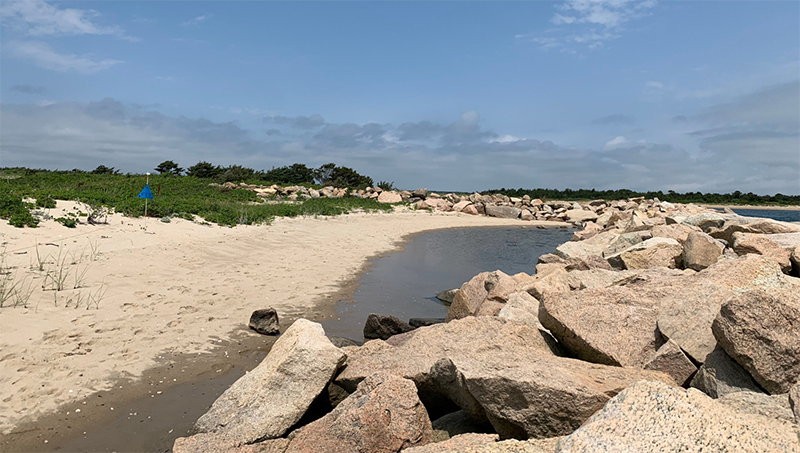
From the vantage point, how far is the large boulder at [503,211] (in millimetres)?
40094

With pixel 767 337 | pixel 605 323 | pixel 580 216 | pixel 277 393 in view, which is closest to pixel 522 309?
pixel 605 323

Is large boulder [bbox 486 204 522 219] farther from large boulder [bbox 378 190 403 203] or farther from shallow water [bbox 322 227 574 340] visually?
shallow water [bbox 322 227 574 340]

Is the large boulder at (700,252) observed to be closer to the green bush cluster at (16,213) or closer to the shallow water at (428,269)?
the shallow water at (428,269)

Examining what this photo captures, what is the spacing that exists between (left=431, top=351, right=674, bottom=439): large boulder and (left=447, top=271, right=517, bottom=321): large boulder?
374 cm

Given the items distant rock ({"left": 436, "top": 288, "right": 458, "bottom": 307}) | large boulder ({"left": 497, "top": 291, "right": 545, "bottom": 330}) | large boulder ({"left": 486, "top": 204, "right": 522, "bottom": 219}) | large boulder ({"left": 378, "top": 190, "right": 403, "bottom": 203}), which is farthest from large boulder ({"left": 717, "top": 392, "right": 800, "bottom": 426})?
large boulder ({"left": 486, "top": 204, "right": 522, "bottom": 219})

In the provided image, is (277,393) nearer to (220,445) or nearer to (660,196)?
(220,445)

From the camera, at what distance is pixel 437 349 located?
15.8 ft

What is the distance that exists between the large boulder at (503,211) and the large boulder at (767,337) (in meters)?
37.1

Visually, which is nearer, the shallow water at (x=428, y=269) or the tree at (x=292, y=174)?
the shallow water at (x=428, y=269)

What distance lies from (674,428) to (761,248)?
674 cm

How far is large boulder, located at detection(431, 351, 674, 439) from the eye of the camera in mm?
3240

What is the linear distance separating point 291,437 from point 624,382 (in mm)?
2707

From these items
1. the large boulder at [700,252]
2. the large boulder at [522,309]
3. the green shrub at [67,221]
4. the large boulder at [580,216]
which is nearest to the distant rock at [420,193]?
the large boulder at [580,216]

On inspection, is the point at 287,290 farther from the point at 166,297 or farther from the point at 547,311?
the point at 547,311
